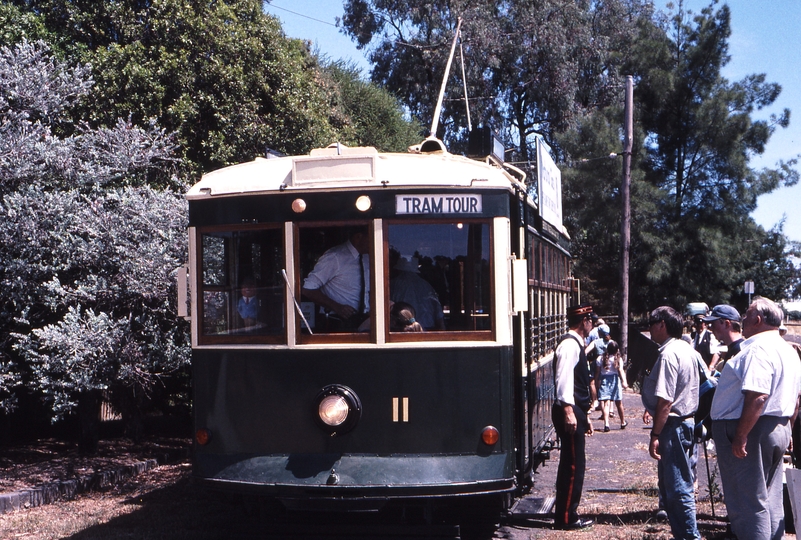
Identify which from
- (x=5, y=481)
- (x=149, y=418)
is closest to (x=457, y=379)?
(x=5, y=481)

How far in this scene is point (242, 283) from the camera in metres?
6.62

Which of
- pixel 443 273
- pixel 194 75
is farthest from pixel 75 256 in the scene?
pixel 443 273

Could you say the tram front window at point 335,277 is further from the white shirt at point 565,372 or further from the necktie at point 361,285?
the white shirt at point 565,372

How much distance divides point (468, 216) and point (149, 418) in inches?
392

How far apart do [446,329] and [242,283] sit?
149 cm

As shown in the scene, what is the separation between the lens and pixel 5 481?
9.75m

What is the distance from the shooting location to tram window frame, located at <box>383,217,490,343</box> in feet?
20.7

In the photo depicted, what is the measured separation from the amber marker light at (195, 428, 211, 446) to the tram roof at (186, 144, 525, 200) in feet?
5.43

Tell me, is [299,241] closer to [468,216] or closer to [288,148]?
[468,216]

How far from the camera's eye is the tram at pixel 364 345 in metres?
6.18

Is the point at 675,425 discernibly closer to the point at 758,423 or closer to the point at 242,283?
the point at 758,423

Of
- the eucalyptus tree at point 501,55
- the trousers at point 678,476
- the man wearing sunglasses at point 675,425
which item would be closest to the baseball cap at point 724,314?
the man wearing sunglasses at point 675,425

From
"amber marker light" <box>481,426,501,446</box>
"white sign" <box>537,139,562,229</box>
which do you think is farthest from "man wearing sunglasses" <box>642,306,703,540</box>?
"white sign" <box>537,139,562,229</box>

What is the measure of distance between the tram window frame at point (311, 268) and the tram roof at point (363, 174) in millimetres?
256
